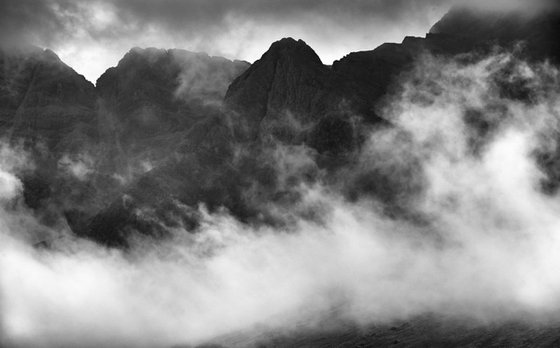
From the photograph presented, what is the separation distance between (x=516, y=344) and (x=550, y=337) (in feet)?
29.9

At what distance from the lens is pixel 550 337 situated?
639 ft

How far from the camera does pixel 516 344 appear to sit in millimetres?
198875
